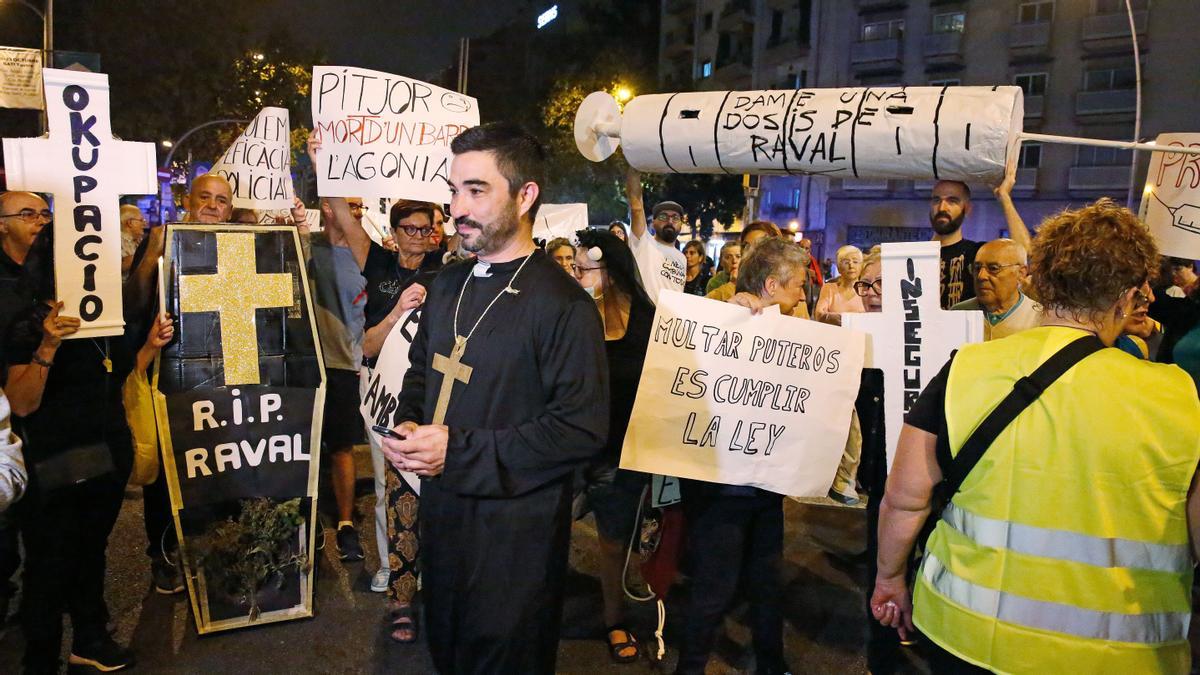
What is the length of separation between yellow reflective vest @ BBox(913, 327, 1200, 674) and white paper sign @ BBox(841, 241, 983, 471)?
5.37 feet

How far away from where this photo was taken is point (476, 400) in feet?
7.78

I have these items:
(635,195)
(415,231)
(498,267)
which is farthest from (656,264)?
(498,267)

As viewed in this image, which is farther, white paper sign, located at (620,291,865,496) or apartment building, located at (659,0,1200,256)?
apartment building, located at (659,0,1200,256)

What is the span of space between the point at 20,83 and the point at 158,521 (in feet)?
23.4

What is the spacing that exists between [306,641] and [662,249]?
3242mm

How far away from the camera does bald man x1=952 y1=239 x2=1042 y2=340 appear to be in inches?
146

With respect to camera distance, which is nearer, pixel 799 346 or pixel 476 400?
pixel 476 400

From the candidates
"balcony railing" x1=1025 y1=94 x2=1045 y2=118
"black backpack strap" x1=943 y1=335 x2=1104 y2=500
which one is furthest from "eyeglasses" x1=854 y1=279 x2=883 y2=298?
"balcony railing" x1=1025 y1=94 x2=1045 y2=118

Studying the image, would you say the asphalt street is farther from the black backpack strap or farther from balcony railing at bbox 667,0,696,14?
balcony railing at bbox 667,0,696,14

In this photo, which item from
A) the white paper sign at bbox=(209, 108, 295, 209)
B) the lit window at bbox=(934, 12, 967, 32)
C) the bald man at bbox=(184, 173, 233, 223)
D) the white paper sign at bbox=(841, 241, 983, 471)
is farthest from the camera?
the lit window at bbox=(934, 12, 967, 32)

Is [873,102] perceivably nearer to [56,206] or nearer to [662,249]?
[662,249]

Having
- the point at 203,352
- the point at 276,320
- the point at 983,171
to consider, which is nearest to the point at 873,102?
the point at 983,171

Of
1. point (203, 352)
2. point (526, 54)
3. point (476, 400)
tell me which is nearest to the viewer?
point (476, 400)

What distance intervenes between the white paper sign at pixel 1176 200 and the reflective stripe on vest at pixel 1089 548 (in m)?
3.90
